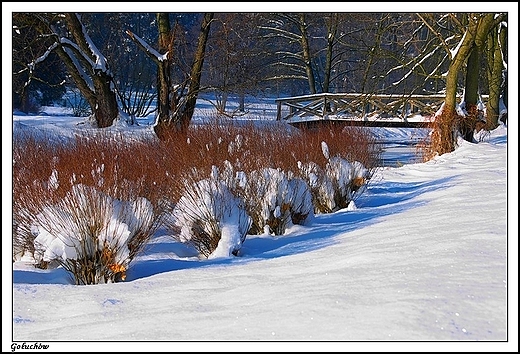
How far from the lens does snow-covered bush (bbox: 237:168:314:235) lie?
648 centimetres

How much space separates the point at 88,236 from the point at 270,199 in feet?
7.39

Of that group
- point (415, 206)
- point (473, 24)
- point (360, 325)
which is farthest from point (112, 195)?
point (473, 24)

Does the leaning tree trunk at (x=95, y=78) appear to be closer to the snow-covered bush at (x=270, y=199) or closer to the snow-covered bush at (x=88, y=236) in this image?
the snow-covered bush at (x=270, y=199)

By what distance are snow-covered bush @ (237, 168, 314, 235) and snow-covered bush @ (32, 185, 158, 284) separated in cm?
181

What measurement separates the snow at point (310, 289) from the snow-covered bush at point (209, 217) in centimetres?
3

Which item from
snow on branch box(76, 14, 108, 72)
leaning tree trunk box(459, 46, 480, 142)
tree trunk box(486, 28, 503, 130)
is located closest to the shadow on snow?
leaning tree trunk box(459, 46, 480, 142)

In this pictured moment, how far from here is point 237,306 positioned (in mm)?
3623

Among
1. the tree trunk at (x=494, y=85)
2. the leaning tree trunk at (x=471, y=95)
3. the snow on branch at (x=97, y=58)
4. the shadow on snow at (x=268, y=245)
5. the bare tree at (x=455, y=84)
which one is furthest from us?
the tree trunk at (x=494, y=85)

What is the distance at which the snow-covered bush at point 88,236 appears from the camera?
15.7 ft

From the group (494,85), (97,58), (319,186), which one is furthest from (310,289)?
(494,85)

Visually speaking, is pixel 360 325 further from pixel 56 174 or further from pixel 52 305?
pixel 56 174

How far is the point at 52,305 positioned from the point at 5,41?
9.04ft

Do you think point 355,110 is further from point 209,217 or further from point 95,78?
point 209,217

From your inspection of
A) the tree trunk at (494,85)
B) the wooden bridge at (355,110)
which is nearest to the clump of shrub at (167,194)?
the tree trunk at (494,85)
